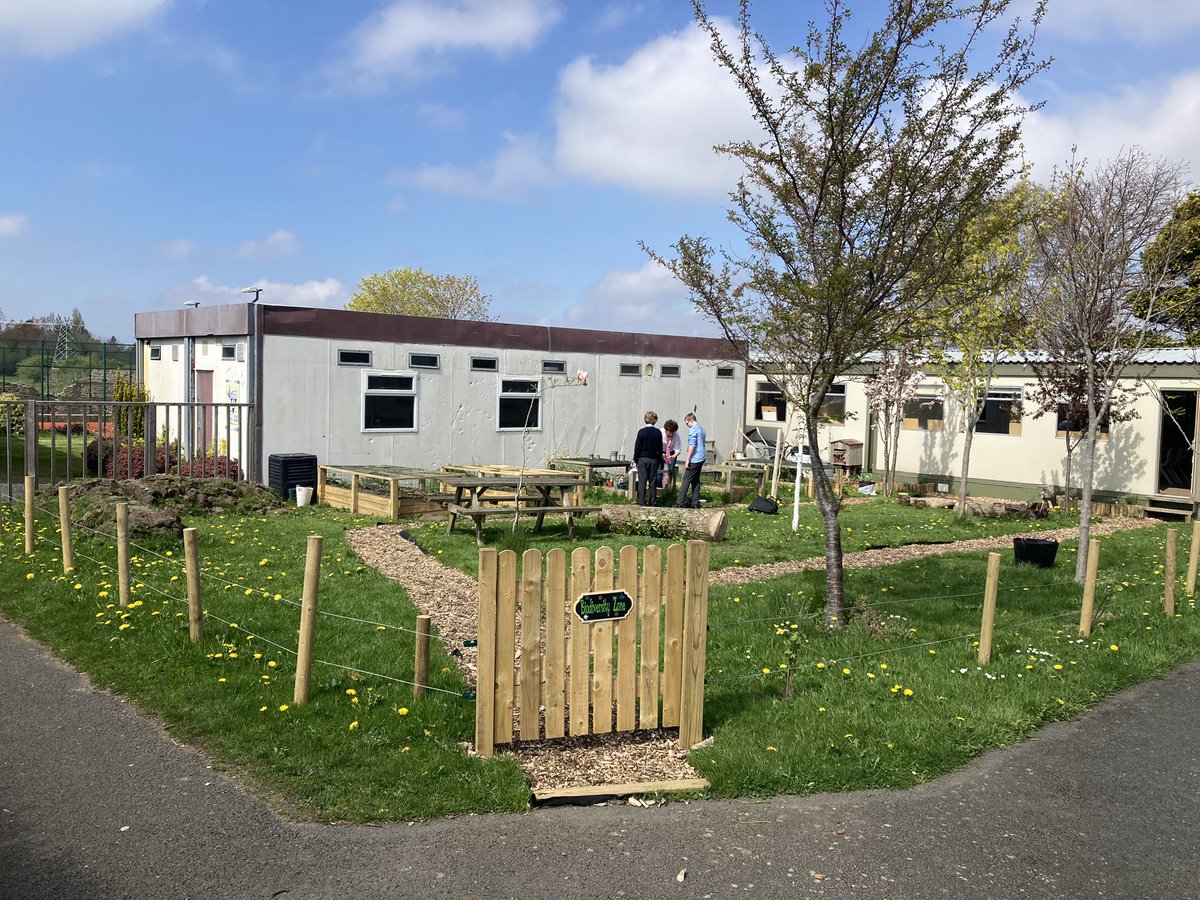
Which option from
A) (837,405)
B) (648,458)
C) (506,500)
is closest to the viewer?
(506,500)

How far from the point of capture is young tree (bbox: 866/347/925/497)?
19.1 meters

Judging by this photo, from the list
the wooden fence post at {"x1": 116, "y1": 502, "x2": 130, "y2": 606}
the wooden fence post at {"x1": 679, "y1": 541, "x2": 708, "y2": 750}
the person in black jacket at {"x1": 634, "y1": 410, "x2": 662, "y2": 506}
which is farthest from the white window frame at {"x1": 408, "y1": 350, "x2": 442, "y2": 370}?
the wooden fence post at {"x1": 679, "y1": 541, "x2": 708, "y2": 750}

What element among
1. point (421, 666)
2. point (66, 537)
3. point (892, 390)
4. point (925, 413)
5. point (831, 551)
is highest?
point (892, 390)

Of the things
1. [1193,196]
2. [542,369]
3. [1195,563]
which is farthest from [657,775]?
[1193,196]

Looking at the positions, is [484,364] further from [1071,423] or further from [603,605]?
[603,605]

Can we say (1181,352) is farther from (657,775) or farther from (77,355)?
(77,355)

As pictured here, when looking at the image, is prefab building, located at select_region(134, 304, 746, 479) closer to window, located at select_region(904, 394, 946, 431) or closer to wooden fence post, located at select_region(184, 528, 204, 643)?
window, located at select_region(904, 394, 946, 431)

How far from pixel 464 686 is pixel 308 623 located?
1116 mm

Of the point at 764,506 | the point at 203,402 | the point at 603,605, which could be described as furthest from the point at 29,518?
the point at 764,506

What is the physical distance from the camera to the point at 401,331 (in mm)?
17281

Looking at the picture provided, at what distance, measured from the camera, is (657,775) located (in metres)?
5.50

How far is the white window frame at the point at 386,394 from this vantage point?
55.5 ft

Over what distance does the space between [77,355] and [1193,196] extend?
3111 cm

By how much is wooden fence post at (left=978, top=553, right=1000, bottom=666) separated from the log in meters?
5.44
